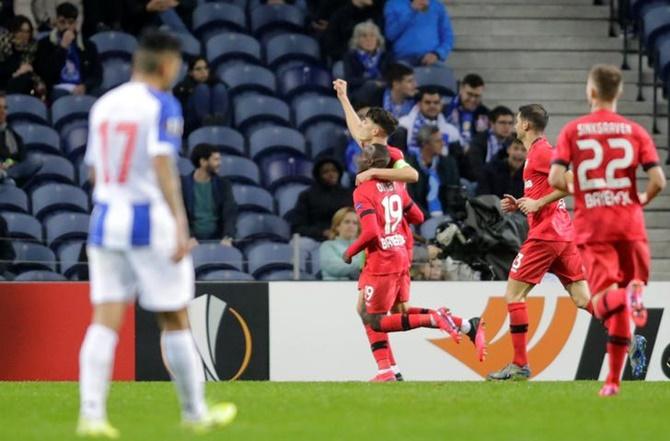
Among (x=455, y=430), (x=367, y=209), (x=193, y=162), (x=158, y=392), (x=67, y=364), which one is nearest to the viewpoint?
(x=455, y=430)

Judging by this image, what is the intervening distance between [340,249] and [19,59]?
5478 mm

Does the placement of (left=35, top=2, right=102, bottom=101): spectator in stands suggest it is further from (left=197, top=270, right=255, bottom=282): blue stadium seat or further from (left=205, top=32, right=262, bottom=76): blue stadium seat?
(left=197, top=270, right=255, bottom=282): blue stadium seat

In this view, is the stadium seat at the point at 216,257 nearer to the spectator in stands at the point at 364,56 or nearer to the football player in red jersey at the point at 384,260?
the football player in red jersey at the point at 384,260

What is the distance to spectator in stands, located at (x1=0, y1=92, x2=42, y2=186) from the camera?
17.5 metres

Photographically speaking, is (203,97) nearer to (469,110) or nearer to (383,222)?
(469,110)

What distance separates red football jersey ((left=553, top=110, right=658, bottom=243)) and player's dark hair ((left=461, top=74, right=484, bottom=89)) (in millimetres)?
8962

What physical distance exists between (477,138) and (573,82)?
9.36ft

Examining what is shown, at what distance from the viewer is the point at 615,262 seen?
10703 millimetres

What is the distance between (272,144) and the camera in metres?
19.1

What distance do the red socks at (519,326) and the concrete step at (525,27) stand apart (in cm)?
908

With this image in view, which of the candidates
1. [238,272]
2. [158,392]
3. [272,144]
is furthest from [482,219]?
[158,392]

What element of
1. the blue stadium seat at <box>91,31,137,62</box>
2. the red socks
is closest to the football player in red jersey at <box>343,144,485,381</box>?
the red socks

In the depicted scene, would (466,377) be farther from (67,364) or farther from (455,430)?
(455,430)

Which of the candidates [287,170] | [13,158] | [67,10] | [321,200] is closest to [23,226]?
[13,158]
